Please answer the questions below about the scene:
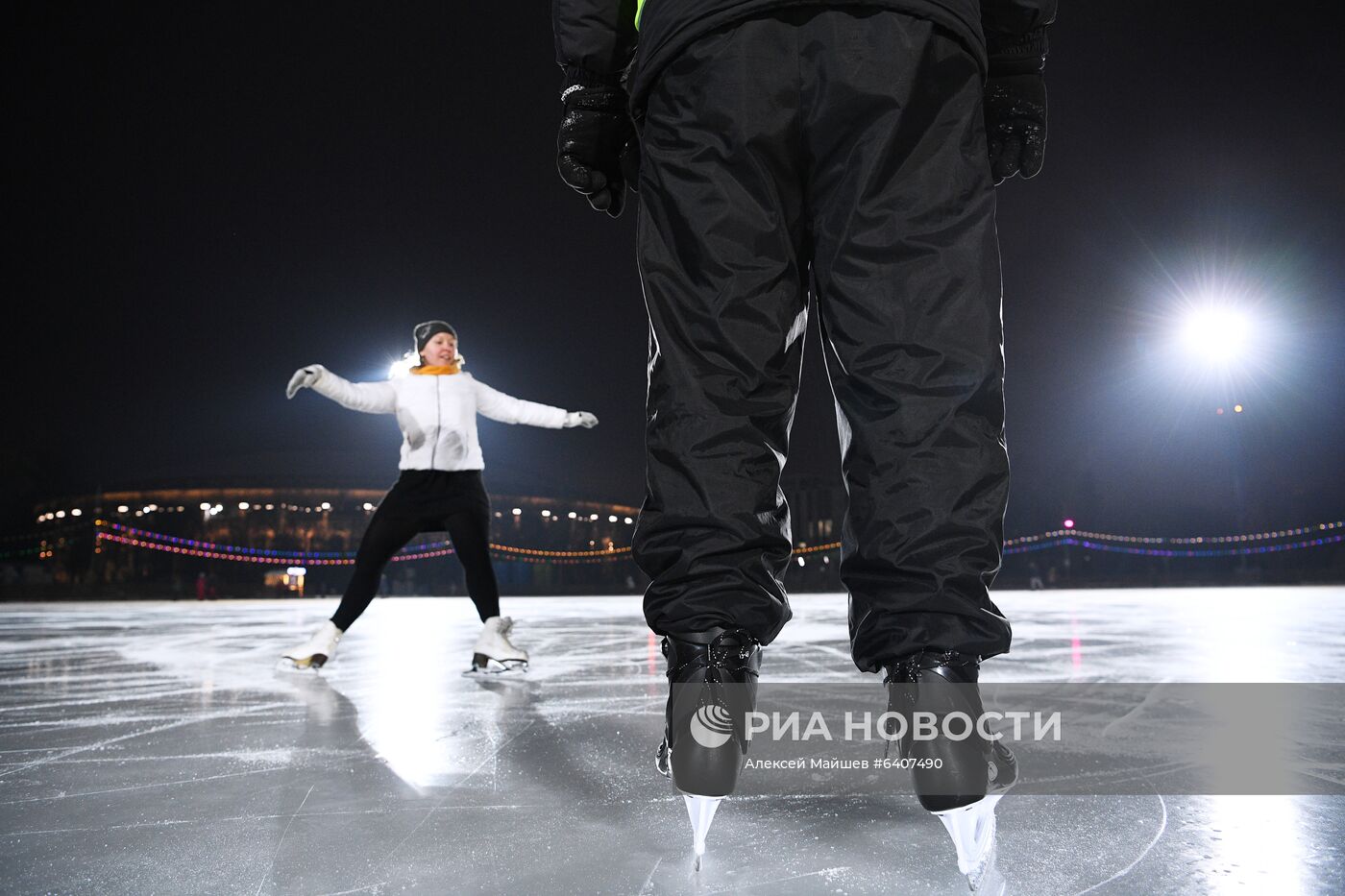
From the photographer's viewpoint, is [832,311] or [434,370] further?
[434,370]

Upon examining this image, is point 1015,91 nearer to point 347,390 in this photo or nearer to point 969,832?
point 969,832

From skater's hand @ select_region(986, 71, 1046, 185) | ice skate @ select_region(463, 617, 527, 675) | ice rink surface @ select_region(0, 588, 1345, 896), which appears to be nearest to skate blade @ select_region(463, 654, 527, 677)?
ice skate @ select_region(463, 617, 527, 675)

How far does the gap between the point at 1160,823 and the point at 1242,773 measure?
327 mm

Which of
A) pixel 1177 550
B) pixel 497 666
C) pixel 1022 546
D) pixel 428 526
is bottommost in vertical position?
pixel 1177 550

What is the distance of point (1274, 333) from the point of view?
27828mm

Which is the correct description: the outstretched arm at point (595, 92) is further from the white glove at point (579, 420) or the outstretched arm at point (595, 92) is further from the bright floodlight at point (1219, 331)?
the bright floodlight at point (1219, 331)

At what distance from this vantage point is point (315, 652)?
2953 millimetres

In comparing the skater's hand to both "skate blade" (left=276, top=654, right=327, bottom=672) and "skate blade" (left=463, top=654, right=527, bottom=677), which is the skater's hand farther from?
"skate blade" (left=276, top=654, right=327, bottom=672)

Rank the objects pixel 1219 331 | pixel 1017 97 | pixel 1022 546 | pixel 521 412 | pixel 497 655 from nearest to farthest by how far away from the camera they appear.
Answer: pixel 1017 97
pixel 497 655
pixel 521 412
pixel 1022 546
pixel 1219 331

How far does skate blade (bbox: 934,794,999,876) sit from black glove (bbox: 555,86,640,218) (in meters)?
1.01

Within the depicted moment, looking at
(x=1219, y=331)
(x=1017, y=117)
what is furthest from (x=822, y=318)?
(x=1219, y=331)

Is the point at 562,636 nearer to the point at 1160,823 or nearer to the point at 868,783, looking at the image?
the point at 868,783

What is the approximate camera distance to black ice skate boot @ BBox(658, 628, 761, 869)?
93 centimetres

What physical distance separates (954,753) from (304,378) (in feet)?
8.66
